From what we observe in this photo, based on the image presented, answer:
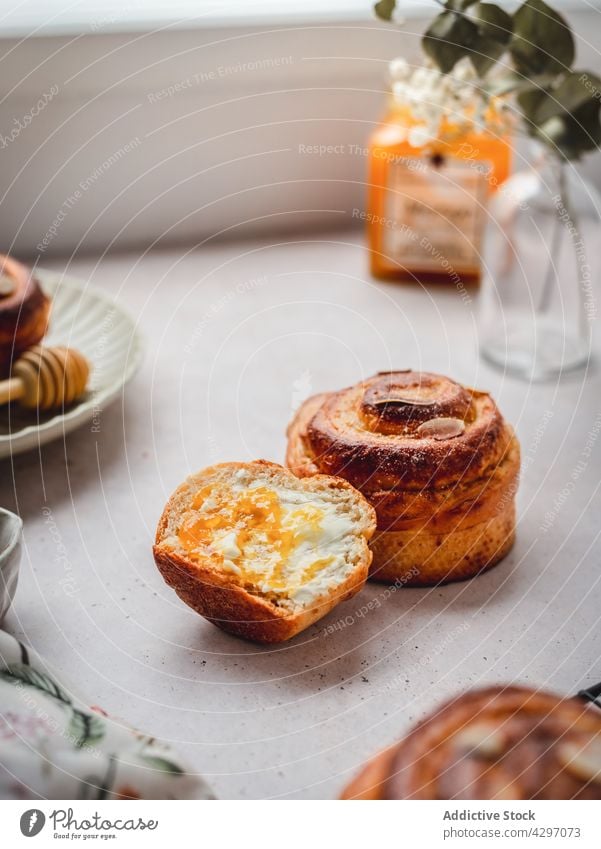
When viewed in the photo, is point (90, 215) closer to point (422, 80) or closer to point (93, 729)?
point (422, 80)

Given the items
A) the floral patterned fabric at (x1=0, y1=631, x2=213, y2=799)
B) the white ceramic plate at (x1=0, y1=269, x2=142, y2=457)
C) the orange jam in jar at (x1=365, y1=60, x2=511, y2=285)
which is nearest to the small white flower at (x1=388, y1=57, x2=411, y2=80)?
the orange jam in jar at (x1=365, y1=60, x2=511, y2=285)

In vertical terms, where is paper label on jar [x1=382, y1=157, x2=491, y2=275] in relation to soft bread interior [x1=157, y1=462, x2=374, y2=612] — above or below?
above

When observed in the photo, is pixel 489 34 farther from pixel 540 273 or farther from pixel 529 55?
pixel 540 273

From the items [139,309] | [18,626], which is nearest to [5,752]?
[18,626]

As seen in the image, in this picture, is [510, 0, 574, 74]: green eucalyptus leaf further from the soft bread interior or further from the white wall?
the soft bread interior

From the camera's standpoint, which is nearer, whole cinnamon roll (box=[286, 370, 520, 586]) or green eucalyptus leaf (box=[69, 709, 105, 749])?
green eucalyptus leaf (box=[69, 709, 105, 749])

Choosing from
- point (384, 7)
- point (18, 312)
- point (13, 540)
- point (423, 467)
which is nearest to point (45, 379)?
point (18, 312)
